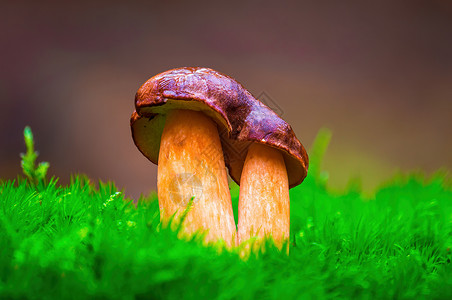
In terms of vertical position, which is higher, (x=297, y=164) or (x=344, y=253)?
(x=297, y=164)

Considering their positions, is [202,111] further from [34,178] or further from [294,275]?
[34,178]

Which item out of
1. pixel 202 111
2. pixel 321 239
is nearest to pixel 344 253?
pixel 321 239

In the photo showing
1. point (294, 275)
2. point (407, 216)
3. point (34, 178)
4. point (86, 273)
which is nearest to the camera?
point (86, 273)

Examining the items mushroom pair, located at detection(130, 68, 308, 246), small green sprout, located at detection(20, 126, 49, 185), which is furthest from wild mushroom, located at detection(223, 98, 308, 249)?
small green sprout, located at detection(20, 126, 49, 185)

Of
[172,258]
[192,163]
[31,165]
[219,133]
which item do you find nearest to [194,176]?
[192,163]

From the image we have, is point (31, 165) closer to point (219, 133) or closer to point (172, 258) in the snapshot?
point (219, 133)

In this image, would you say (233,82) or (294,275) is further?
(233,82)
